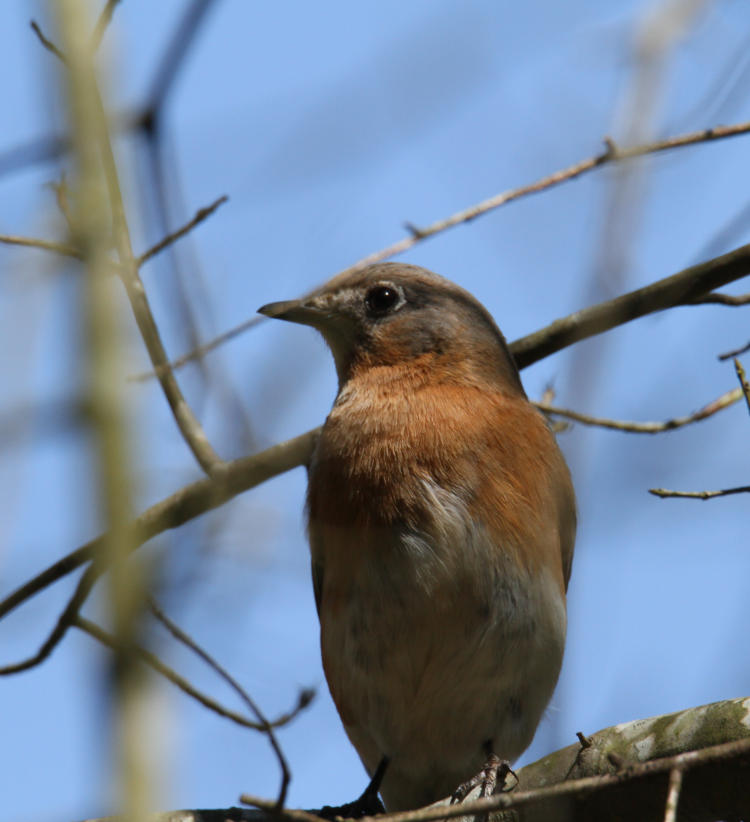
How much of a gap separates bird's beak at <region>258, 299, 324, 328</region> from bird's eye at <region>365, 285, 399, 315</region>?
0.33 m

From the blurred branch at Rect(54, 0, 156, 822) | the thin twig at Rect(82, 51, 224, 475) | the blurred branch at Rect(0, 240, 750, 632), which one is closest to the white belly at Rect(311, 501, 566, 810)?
the blurred branch at Rect(0, 240, 750, 632)

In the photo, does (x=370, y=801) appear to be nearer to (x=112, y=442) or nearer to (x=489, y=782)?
(x=489, y=782)

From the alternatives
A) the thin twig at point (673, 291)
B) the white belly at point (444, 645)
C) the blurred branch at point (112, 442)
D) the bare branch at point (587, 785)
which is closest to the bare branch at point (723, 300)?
the thin twig at point (673, 291)

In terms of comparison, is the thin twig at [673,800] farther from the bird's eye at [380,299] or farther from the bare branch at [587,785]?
the bird's eye at [380,299]

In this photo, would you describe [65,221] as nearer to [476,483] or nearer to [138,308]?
[138,308]

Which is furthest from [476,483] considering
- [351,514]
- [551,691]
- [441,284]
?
[441,284]

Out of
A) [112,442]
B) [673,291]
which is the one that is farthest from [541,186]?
[112,442]

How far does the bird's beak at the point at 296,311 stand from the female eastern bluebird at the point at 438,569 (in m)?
0.63

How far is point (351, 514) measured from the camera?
19.0 feet

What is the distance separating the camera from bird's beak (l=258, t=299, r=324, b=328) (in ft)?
21.9

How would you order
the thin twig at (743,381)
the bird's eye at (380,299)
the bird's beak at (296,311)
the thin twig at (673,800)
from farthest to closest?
the bird's eye at (380,299), the bird's beak at (296,311), the thin twig at (743,381), the thin twig at (673,800)

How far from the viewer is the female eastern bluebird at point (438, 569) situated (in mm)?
5602

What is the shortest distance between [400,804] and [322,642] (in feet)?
3.58

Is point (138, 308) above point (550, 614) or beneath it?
above
